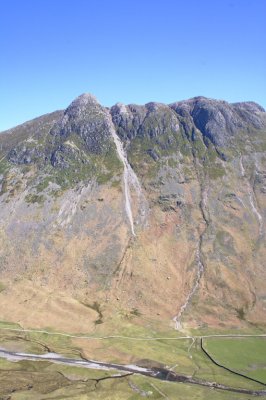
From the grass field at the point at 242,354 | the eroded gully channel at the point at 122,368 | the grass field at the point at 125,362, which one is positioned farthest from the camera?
the grass field at the point at 242,354

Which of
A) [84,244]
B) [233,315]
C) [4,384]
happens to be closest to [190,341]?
[233,315]

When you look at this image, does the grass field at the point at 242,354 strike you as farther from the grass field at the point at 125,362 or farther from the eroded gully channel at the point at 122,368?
the eroded gully channel at the point at 122,368

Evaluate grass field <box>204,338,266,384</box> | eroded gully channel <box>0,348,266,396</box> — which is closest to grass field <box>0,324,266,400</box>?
grass field <box>204,338,266,384</box>

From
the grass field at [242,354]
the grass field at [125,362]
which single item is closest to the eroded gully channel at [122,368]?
the grass field at [125,362]

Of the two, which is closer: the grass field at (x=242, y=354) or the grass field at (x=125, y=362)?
the grass field at (x=125, y=362)

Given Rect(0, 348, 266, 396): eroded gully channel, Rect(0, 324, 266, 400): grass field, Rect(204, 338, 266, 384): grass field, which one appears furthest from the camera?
Rect(204, 338, 266, 384): grass field

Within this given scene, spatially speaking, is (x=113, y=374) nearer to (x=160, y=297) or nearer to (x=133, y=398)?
(x=133, y=398)

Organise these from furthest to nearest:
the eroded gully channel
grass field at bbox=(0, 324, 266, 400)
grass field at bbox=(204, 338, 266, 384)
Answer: grass field at bbox=(204, 338, 266, 384) → the eroded gully channel → grass field at bbox=(0, 324, 266, 400)

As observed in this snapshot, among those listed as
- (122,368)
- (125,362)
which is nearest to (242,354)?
(125,362)

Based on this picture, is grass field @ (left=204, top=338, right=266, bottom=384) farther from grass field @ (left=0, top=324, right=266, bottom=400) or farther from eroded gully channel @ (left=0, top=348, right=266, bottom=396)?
eroded gully channel @ (left=0, top=348, right=266, bottom=396)
